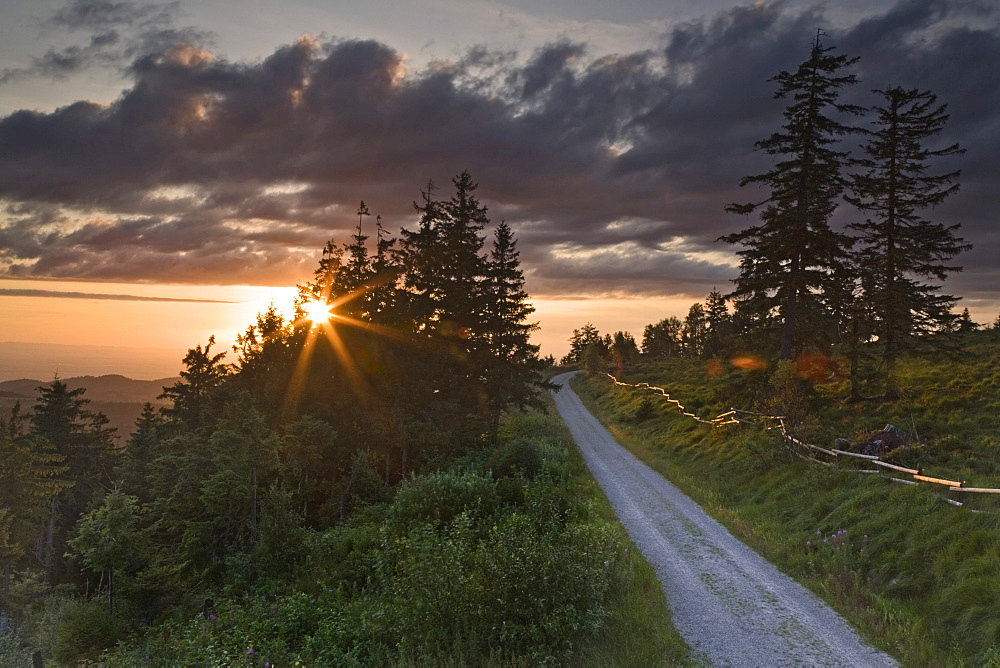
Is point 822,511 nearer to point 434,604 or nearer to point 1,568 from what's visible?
point 434,604

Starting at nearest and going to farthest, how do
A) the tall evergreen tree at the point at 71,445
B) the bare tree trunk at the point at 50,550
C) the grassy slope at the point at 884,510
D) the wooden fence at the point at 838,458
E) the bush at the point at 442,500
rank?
the grassy slope at the point at 884,510, the wooden fence at the point at 838,458, the bush at the point at 442,500, the bare tree trunk at the point at 50,550, the tall evergreen tree at the point at 71,445

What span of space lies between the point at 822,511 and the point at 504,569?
1121cm

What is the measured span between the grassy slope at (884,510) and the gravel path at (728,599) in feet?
1.83

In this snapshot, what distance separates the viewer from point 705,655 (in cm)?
875

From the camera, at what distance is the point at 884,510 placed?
13.4 metres

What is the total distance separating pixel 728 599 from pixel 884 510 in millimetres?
5591

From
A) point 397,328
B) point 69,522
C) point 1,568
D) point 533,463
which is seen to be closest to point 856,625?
point 533,463

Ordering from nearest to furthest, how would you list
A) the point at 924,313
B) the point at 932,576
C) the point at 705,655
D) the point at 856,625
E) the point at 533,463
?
the point at 705,655 → the point at 856,625 → the point at 932,576 → the point at 533,463 → the point at 924,313

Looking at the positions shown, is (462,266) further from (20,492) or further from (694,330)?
(694,330)

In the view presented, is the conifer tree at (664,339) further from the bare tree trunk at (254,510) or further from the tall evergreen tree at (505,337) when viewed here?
the bare tree trunk at (254,510)

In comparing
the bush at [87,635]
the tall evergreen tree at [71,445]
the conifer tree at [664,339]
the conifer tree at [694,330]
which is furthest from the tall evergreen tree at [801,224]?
the conifer tree at [664,339]

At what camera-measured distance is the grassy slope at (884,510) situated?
9344mm

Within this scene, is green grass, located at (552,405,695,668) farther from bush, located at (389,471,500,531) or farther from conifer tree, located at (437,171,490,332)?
conifer tree, located at (437,171,490,332)

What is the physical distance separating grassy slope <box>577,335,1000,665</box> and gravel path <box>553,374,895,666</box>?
56 cm
